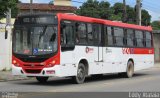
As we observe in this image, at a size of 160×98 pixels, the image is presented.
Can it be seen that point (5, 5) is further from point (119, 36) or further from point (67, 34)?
point (119, 36)

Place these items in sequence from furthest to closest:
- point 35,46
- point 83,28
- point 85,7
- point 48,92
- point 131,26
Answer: point 85,7 → point 131,26 → point 83,28 → point 35,46 → point 48,92

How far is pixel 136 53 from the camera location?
28.2m

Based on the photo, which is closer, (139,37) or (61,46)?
(61,46)

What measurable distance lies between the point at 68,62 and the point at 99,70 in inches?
126

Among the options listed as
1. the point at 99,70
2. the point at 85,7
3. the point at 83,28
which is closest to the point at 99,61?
the point at 99,70

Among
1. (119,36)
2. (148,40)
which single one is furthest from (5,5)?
(148,40)

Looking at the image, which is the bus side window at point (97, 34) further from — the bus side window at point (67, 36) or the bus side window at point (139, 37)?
the bus side window at point (139, 37)

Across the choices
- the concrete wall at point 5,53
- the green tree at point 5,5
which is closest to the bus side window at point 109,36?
the green tree at point 5,5

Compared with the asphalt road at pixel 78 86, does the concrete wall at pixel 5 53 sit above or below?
above

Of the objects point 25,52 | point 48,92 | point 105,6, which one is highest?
point 105,6

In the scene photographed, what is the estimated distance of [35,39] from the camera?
20.4 meters

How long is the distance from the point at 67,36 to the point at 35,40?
1427 mm

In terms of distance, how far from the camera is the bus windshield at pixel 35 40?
2011 cm

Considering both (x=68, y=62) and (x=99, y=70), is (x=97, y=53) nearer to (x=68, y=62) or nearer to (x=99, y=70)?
(x=99, y=70)
